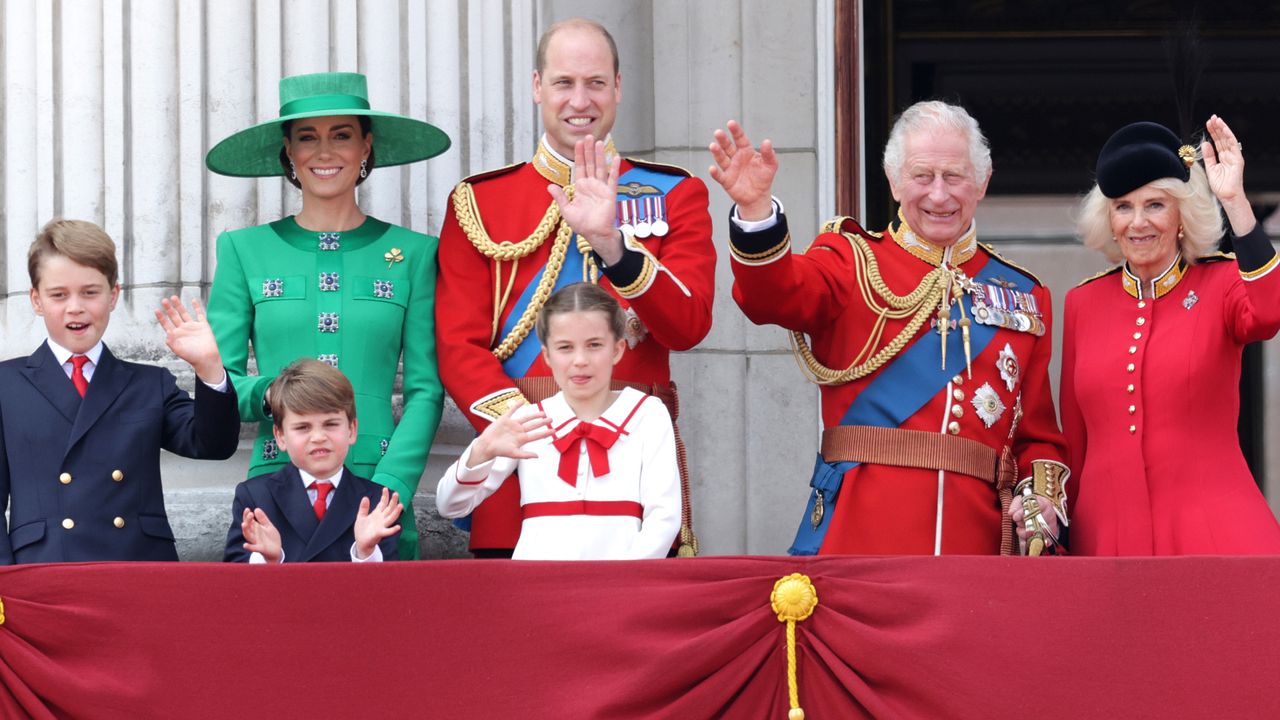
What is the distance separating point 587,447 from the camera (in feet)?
12.8

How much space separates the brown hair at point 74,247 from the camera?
3996 millimetres

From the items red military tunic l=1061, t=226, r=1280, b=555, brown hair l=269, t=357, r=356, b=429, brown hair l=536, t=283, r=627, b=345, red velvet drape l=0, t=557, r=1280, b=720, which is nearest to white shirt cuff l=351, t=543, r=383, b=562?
brown hair l=269, t=357, r=356, b=429

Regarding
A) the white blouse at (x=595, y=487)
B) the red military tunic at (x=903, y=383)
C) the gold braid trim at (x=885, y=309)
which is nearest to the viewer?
the white blouse at (x=595, y=487)

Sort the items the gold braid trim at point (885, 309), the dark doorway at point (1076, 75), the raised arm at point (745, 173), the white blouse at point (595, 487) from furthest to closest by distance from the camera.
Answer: the dark doorway at point (1076, 75) < the gold braid trim at point (885, 309) < the raised arm at point (745, 173) < the white blouse at point (595, 487)

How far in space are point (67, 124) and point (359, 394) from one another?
51.4 inches

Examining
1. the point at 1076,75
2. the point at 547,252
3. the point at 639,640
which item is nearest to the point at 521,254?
the point at 547,252

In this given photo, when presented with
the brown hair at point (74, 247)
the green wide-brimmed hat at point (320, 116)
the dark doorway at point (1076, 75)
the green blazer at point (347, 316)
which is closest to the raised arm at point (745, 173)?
the green blazer at point (347, 316)

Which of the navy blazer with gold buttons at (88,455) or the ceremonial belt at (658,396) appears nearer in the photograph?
the navy blazer with gold buttons at (88,455)

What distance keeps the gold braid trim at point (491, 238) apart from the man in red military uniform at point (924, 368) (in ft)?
1.43

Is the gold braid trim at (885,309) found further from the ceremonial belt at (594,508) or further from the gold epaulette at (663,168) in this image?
the ceremonial belt at (594,508)

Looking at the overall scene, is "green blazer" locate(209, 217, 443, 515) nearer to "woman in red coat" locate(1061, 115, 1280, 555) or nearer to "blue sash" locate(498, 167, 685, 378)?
"blue sash" locate(498, 167, 685, 378)

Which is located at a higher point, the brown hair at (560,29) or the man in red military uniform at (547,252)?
the brown hair at (560,29)

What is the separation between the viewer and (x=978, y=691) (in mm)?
3363

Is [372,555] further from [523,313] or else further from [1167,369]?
[1167,369]
